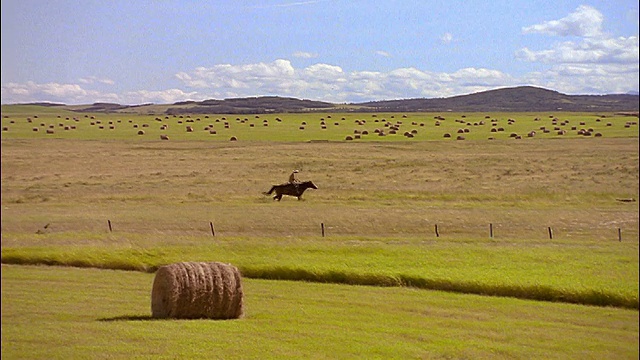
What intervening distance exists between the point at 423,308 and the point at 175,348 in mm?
5954

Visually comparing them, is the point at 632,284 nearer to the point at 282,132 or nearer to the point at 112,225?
the point at 112,225

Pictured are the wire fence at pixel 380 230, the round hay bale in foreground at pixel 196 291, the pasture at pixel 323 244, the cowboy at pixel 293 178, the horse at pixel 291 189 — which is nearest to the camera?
the pasture at pixel 323 244

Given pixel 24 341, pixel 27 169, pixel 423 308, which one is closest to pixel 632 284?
pixel 423 308

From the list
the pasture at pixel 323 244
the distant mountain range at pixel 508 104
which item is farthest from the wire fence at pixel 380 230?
the distant mountain range at pixel 508 104

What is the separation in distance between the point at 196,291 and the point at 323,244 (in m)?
7.86

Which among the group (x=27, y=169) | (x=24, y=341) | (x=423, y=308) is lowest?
(x=423, y=308)

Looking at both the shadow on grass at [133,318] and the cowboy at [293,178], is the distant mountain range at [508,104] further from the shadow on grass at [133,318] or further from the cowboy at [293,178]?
the shadow on grass at [133,318]

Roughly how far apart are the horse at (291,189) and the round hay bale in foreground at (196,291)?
22.7ft

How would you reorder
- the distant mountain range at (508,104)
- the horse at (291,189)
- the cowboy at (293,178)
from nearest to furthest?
the cowboy at (293,178)
the horse at (291,189)
the distant mountain range at (508,104)

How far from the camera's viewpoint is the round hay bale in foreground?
13922 mm

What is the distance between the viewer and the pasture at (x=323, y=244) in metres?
13.7

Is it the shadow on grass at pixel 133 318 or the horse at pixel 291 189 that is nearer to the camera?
the shadow on grass at pixel 133 318

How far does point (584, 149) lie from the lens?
35.0 metres

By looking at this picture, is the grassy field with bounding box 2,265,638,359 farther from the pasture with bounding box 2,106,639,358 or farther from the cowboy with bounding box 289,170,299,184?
the cowboy with bounding box 289,170,299,184
